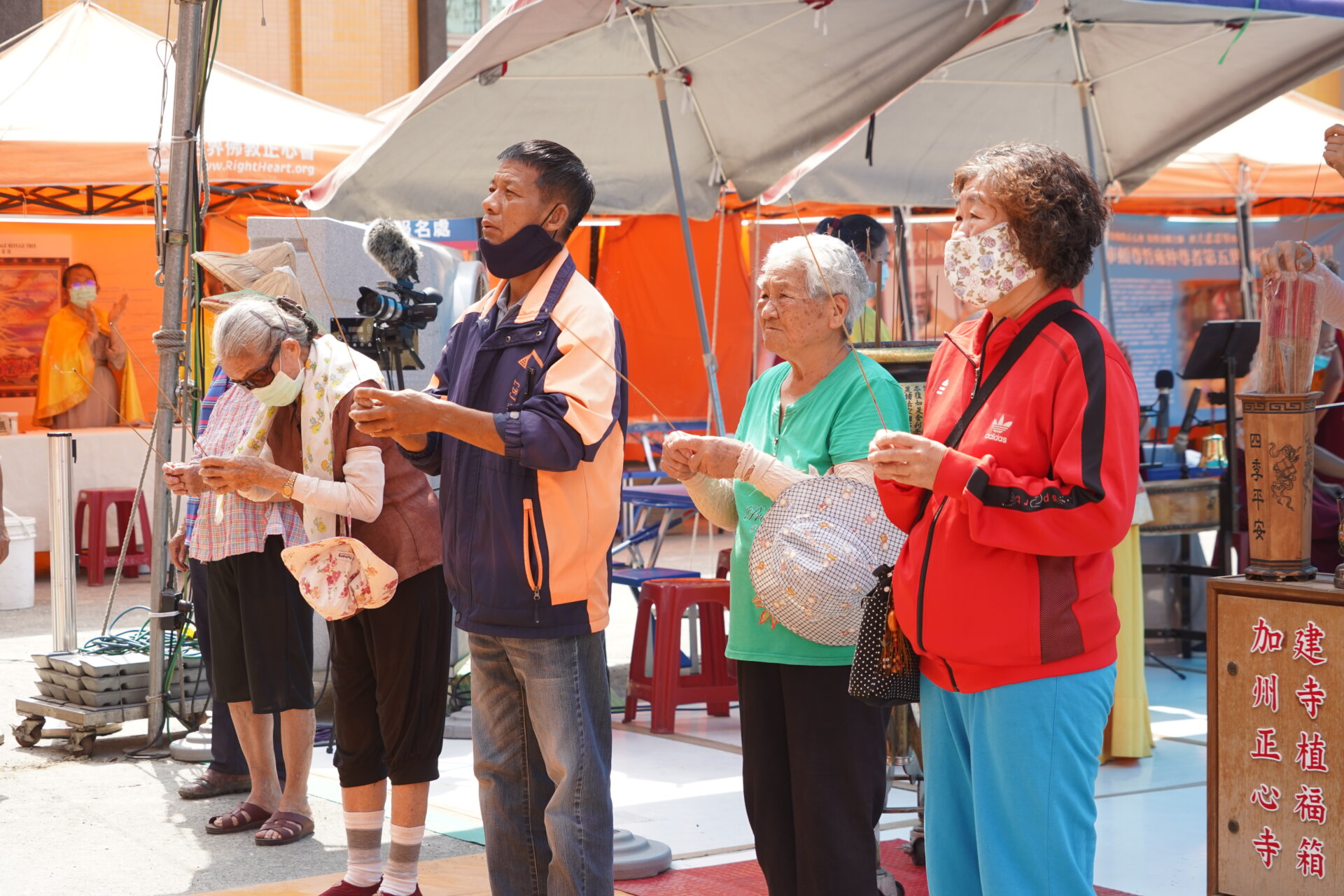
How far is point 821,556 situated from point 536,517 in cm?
56

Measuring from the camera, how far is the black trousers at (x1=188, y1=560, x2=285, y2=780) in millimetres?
4930

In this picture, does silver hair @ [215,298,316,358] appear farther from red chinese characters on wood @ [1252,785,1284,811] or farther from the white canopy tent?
red chinese characters on wood @ [1252,785,1284,811]

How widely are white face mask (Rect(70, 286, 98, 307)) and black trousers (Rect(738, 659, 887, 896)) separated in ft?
30.7

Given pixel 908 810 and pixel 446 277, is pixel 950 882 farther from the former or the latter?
pixel 446 277

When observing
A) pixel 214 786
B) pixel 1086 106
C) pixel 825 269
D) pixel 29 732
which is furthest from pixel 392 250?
pixel 825 269

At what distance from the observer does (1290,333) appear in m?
3.32

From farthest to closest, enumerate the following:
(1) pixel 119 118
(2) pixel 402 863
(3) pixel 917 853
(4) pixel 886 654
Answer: (1) pixel 119 118 → (3) pixel 917 853 → (2) pixel 402 863 → (4) pixel 886 654

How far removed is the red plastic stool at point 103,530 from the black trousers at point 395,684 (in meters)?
6.78

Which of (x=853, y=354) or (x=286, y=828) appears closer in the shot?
(x=853, y=354)

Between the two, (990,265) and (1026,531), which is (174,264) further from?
(1026,531)

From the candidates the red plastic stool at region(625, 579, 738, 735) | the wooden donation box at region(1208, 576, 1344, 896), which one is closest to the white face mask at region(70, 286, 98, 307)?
the red plastic stool at region(625, 579, 738, 735)

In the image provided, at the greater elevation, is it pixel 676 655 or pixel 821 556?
pixel 821 556

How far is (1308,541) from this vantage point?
3.39 m

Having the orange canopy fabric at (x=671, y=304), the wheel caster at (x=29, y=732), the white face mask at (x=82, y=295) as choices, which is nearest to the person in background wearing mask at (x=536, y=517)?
the wheel caster at (x=29, y=732)
